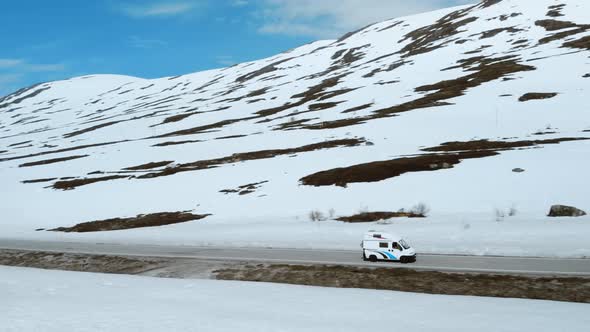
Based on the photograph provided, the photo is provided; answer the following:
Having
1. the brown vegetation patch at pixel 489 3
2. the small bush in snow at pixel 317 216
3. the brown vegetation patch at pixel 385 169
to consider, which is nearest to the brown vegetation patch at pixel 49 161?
the brown vegetation patch at pixel 385 169

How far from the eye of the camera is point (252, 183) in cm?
5450

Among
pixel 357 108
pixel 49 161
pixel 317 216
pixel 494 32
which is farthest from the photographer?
pixel 494 32

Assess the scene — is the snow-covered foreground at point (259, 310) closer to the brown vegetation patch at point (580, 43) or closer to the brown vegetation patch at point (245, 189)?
the brown vegetation patch at point (245, 189)

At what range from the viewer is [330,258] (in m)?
26.7

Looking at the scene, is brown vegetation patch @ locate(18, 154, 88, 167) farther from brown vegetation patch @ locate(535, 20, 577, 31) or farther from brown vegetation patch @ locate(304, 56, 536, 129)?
→ brown vegetation patch @ locate(535, 20, 577, 31)

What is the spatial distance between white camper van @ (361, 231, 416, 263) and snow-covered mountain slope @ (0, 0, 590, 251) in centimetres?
1212

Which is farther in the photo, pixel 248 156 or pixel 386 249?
pixel 248 156

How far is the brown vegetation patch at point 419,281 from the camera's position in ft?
60.5

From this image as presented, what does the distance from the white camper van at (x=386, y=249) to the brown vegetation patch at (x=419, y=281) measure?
5.28 ft

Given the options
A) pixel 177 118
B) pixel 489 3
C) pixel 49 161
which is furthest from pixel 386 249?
pixel 489 3

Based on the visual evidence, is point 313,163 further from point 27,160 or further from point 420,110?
point 27,160

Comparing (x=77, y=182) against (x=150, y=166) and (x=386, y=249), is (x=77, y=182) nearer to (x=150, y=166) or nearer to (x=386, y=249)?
(x=150, y=166)

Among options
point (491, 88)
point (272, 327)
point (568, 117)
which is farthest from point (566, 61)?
point (272, 327)

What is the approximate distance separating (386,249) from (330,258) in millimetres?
3646
